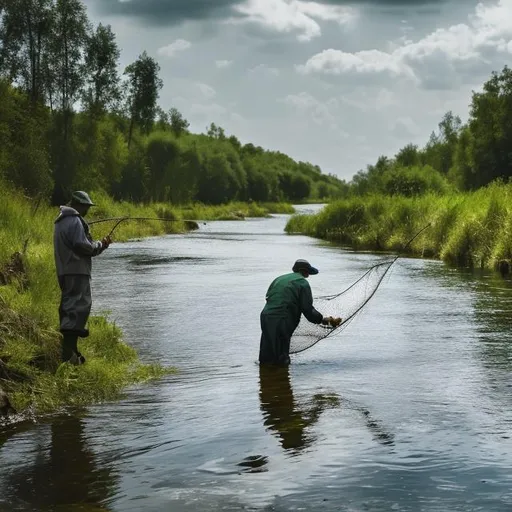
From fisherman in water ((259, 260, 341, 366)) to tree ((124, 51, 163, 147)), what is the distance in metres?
77.2

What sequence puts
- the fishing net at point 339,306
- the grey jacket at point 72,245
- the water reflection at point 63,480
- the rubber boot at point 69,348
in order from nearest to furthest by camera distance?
the water reflection at point 63,480 → the grey jacket at point 72,245 → the rubber boot at point 69,348 → the fishing net at point 339,306

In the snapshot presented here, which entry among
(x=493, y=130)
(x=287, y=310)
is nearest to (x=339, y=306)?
(x=287, y=310)

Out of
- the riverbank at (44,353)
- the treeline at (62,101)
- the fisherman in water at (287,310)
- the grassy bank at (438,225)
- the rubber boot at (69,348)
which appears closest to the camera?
the riverbank at (44,353)

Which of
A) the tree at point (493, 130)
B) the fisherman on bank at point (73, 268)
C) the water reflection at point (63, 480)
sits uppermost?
the tree at point (493, 130)

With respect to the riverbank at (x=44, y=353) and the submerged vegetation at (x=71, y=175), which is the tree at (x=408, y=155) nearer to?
the submerged vegetation at (x=71, y=175)

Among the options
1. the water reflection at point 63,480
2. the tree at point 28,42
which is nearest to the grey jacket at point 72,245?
the water reflection at point 63,480

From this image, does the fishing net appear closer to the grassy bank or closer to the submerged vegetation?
the submerged vegetation

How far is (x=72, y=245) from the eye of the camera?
9430 millimetres

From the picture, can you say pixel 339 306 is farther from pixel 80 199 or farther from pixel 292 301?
pixel 80 199

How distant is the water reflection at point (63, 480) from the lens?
6211 mm

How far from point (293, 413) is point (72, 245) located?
315 centimetres

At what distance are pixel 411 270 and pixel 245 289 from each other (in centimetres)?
736

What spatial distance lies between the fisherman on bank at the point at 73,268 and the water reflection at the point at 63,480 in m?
1.78

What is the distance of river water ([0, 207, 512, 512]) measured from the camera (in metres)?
6.42
